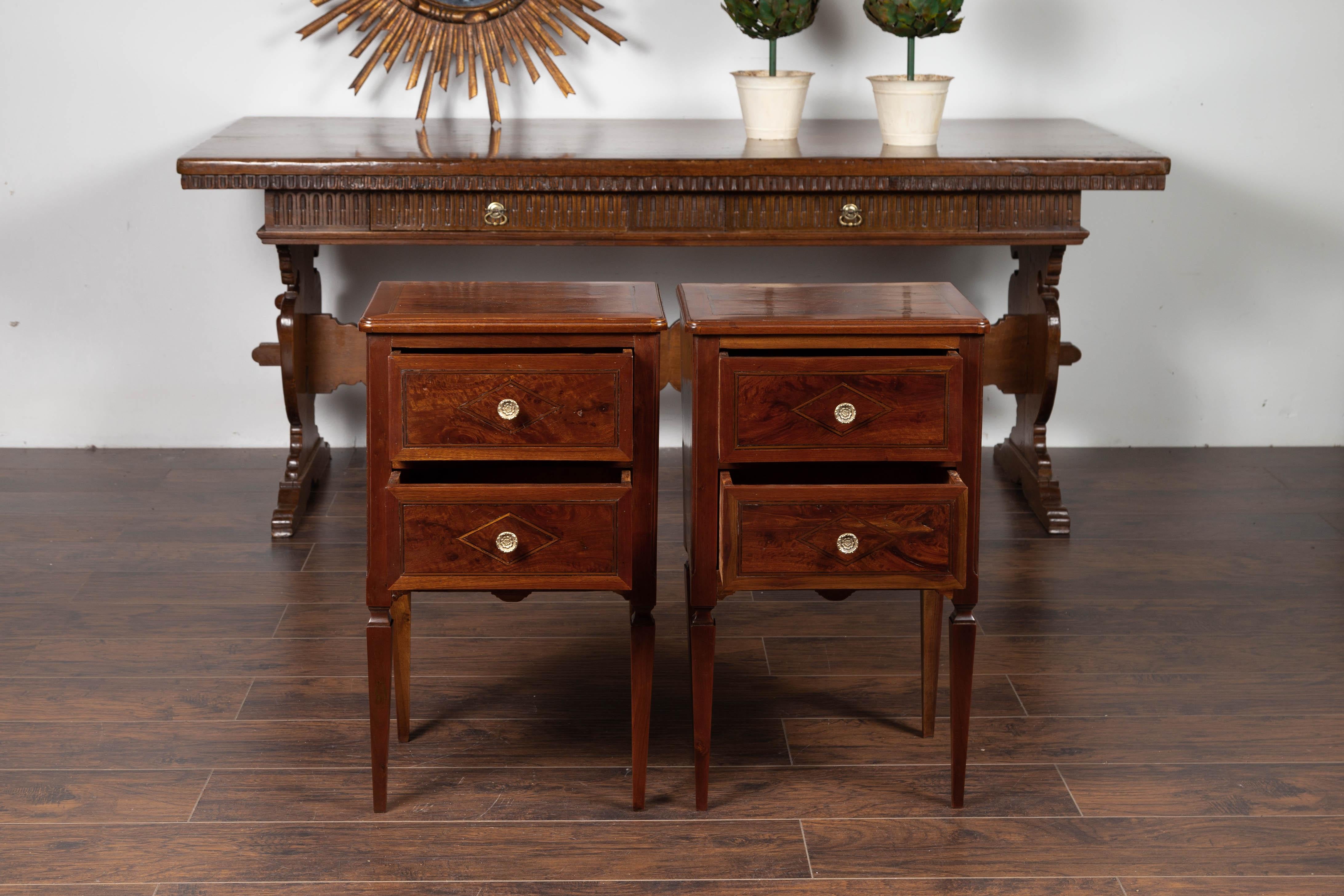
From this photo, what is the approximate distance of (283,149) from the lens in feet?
8.50

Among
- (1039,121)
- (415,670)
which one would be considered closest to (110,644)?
(415,670)

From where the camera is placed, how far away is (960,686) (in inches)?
70.7

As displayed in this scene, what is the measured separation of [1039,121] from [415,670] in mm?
1894

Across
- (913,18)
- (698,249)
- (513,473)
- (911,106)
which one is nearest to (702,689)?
(513,473)

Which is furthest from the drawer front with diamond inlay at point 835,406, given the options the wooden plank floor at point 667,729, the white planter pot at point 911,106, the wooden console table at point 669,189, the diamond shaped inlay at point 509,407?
the white planter pot at point 911,106

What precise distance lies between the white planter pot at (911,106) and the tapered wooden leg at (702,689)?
1299 millimetres

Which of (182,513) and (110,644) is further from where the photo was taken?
(182,513)

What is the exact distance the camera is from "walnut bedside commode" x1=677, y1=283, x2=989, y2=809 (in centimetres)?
167

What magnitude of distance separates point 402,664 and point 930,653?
777 millimetres

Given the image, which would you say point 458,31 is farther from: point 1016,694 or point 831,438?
point 1016,694

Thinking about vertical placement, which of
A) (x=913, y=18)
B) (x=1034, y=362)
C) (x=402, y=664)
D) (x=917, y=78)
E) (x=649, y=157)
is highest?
(x=913, y=18)

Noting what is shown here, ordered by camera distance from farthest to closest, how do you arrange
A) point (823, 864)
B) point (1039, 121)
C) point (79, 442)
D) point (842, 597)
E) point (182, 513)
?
point (79, 442), point (1039, 121), point (182, 513), point (842, 597), point (823, 864)

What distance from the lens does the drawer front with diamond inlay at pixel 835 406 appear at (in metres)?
1.67

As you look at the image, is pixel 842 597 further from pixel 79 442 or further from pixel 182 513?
pixel 79 442
